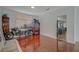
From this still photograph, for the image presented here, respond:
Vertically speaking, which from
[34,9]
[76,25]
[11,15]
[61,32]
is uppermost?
[34,9]

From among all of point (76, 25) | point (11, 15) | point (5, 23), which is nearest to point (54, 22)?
point (76, 25)

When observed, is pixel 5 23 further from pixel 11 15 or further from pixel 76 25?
pixel 76 25

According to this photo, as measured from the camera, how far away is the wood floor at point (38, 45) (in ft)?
7.11

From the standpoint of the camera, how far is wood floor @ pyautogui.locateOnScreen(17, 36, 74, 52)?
217cm

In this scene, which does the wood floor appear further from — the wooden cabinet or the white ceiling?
the white ceiling

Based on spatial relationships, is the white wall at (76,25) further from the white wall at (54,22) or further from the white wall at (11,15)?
the white wall at (11,15)

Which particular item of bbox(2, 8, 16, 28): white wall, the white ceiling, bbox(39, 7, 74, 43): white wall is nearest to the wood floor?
bbox(39, 7, 74, 43): white wall

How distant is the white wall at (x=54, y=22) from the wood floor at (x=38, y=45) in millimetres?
139

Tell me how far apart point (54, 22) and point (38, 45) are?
1.87ft

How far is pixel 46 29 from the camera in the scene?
2.25 metres

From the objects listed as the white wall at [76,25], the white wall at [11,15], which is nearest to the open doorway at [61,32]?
the white wall at [76,25]

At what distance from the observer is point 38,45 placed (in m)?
2.20

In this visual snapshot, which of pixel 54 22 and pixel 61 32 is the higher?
pixel 54 22
